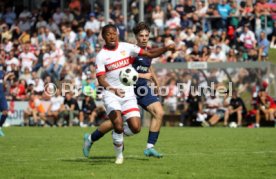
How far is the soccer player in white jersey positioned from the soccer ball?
18 centimetres

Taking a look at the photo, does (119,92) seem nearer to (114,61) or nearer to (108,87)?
(108,87)

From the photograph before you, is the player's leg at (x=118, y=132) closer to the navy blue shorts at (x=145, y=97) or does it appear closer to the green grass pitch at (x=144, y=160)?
the green grass pitch at (x=144, y=160)

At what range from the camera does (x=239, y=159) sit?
13.0 m

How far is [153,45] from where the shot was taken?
102 ft

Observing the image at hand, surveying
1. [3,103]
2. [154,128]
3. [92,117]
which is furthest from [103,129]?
[92,117]

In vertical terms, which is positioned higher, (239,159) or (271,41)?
(271,41)

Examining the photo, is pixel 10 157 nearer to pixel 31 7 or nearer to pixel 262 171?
pixel 262 171

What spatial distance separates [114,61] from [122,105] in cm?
71

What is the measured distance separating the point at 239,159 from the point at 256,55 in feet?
55.8

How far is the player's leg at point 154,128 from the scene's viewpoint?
13.6 meters

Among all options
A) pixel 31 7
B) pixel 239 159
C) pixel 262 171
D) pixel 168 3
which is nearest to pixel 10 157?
pixel 239 159

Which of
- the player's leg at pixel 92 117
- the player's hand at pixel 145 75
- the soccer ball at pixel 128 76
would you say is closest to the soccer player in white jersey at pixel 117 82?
the soccer ball at pixel 128 76

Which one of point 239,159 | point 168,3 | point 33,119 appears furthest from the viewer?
point 168,3

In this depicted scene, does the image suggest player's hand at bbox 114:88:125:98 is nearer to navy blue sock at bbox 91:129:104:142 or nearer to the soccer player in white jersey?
the soccer player in white jersey
